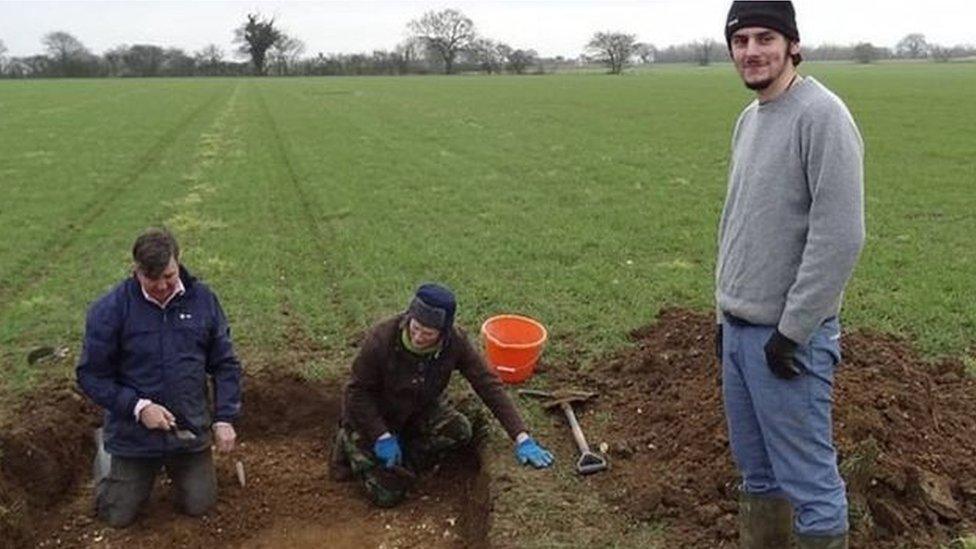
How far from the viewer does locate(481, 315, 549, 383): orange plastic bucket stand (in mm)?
6383

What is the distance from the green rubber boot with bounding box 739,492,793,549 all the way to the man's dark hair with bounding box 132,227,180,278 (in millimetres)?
2931

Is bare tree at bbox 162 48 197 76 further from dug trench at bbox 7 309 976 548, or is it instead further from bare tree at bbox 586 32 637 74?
dug trench at bbox 7 309 976 548

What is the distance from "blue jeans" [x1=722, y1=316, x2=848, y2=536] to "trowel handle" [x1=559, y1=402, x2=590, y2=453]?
1.71 meters

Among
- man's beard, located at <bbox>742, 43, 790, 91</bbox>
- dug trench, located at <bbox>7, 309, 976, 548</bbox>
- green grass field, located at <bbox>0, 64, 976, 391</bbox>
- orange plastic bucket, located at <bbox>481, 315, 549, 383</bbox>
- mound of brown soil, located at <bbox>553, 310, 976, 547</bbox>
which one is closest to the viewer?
man's beard, located at <bbox>742, 43, 790, 91</bbox>

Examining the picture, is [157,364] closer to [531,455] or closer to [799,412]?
[531,455]

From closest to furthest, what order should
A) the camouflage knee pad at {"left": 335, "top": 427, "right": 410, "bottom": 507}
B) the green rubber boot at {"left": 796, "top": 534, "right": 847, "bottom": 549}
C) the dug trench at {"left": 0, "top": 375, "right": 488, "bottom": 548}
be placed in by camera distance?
the green rubber boot at {"left": 796, "top": 534, "right": 847, "bottom": 549}, the dug trench at {"left": 0, "top": 375, "right": 488, "bottom": 548}, the camouflage knee pad at {"left": 335, "top": 427, "right": 410, "bottom": 507}

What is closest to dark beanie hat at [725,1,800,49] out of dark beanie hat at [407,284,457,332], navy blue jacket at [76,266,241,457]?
dark beanie hat at [407,284,457,332]

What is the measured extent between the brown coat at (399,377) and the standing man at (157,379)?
68 cm

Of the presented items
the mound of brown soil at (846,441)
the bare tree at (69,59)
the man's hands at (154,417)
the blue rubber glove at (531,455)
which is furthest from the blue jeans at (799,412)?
the bare tree at (69,59)

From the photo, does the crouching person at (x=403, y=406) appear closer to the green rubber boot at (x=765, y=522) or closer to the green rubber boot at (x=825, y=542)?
the green rubber boot at (x=765, y=522)

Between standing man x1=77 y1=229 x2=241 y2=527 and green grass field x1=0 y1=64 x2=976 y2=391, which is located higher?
standing man x1=77 y1=229 x2=241 y2=527

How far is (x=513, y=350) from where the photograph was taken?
637 cm

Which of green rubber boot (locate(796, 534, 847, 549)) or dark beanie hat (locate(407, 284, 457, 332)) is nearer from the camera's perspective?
green rubber boot (locate(796, 534, 847, 549))

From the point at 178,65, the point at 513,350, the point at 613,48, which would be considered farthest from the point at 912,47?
the point at 513,350
